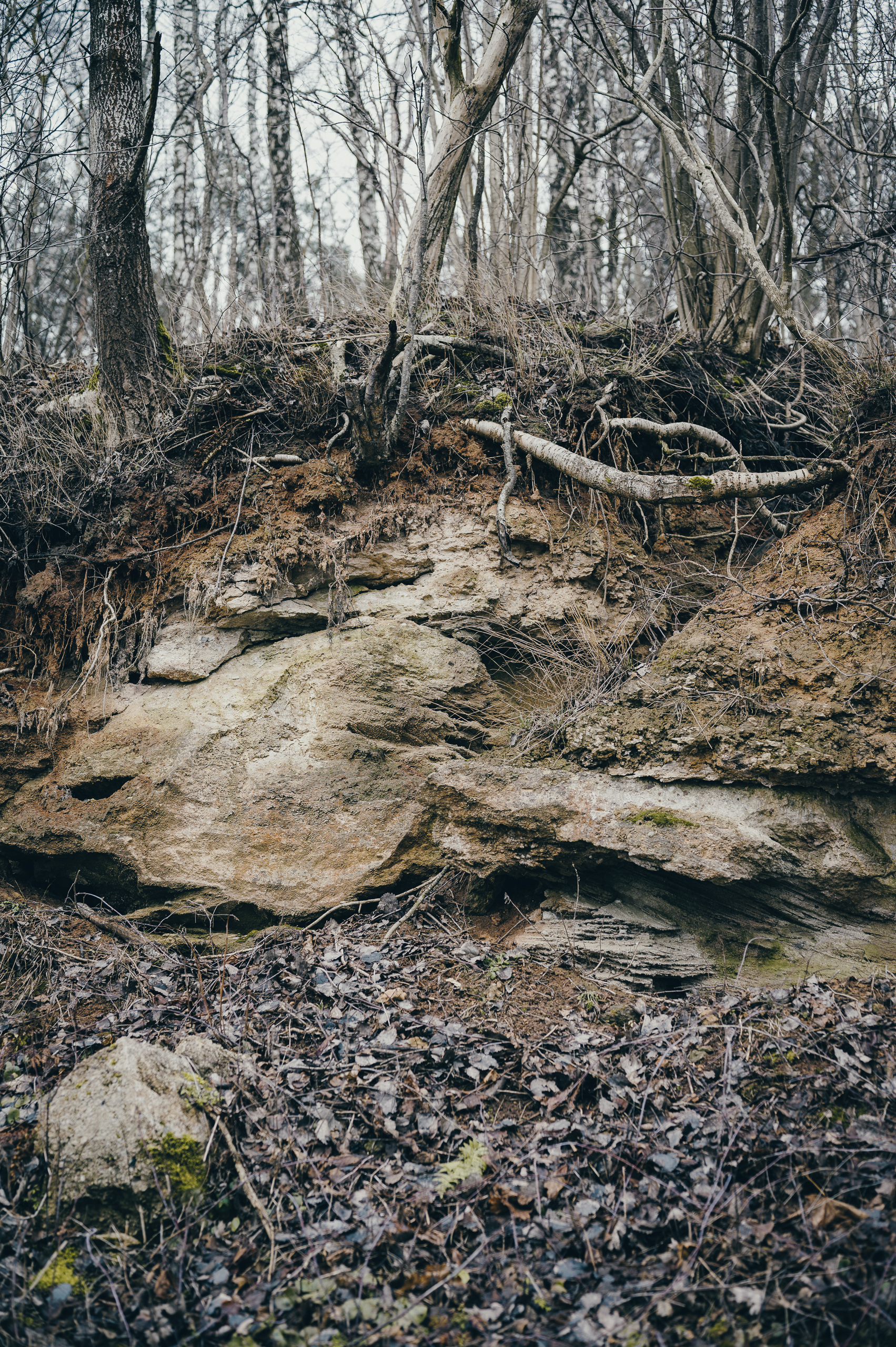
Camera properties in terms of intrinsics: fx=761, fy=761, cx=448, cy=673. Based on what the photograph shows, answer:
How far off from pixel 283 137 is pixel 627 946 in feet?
34.9

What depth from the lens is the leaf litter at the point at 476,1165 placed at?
2.38 meters

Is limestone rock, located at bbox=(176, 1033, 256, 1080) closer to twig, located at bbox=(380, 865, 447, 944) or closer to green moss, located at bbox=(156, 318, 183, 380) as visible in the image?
twig, located at bbox=(380, 865, 447, 944)

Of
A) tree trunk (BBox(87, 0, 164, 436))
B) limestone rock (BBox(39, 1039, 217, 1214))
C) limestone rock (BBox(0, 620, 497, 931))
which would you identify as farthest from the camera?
tree trunk (BBox(87, 0, 164, 436))

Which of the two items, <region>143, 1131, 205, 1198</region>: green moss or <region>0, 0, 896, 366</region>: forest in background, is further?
<region>0, 0, 896, 366</region>: forest in background

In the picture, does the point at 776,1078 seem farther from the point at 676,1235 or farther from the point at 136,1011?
the point at 136,1011

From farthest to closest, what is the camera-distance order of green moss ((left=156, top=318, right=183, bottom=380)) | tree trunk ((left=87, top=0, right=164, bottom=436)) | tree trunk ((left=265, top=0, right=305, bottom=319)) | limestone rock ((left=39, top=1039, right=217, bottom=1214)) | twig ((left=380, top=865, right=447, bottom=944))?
tree trunk ((left=265, top=0, right=305, bottom=319)) < green moss ((left=156, top=318, right=183, bottom=380)) < tree trunk ((left=87, top=0, right=164, bottom=436)) < twig ((left=380, top=865, right=447, bottom=944)) < limestone rock ((left=39, top=1039, right=217, bottom=1214))

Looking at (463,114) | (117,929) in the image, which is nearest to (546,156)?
(463,114)

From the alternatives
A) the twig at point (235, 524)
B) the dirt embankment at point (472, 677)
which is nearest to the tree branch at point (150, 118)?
the dirt embankment at point (472, 677)

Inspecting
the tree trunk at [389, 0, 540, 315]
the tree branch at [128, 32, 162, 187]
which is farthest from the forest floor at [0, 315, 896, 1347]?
the tree branch at [128, 32, 162, 187]

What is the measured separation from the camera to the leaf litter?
7.82 feet

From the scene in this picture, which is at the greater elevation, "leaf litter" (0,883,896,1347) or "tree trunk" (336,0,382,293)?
"tree trunk" (336,0,382,293)

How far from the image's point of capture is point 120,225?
18.1 feet

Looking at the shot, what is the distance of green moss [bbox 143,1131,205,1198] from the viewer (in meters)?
2.76

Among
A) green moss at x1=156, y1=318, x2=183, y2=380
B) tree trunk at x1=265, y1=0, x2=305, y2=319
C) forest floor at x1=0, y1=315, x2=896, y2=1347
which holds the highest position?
tree trunk at x1=265, y1=0, x2=305, y2=319
